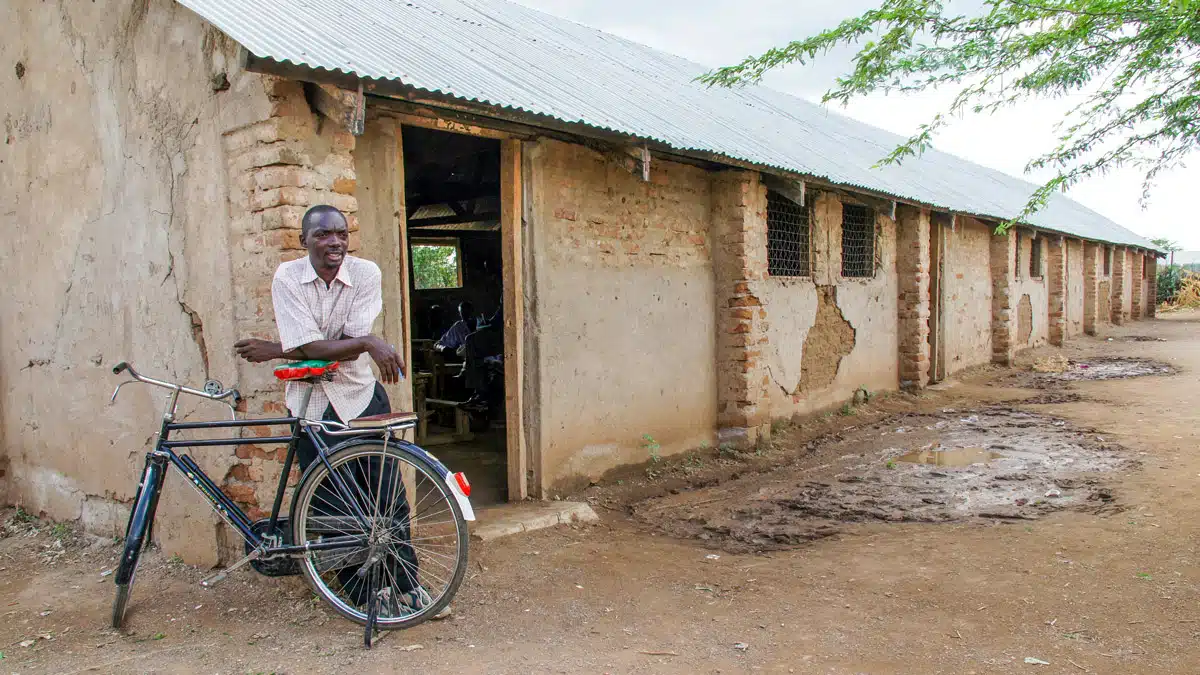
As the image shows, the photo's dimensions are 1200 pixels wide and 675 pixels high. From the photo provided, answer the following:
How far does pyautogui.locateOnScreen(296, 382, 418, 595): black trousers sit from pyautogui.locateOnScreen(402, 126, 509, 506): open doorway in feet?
7.05

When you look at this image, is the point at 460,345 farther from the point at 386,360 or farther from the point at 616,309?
the point at 386,360

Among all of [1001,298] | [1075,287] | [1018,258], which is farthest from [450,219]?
[1075,287]

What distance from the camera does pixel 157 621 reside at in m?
3.71

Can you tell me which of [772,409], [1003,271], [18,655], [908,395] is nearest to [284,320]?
[18,655]

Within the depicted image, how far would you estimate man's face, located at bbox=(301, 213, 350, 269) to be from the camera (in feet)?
11.1

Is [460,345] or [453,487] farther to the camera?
[460,345]

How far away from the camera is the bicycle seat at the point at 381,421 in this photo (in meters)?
3.26

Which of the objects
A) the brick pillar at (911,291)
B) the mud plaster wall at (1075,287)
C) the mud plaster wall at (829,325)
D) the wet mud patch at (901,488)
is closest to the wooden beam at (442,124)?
the wet mud patch at (901,488)

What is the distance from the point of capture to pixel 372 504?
133 inches

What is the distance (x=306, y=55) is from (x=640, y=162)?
107 inches

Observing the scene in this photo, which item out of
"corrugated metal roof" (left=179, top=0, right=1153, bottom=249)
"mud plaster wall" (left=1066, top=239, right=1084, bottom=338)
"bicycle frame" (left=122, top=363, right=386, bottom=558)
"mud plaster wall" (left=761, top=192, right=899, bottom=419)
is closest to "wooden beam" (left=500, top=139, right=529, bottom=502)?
"corrugated metal roof" (left=179, top=0, right=1153, bottom=249)

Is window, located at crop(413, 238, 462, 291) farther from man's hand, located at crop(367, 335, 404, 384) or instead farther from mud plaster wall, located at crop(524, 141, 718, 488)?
man's hand, located at crop(367, 335, 404, 384)

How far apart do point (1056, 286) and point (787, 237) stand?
12849mm

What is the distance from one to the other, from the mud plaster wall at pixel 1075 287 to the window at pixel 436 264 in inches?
588
